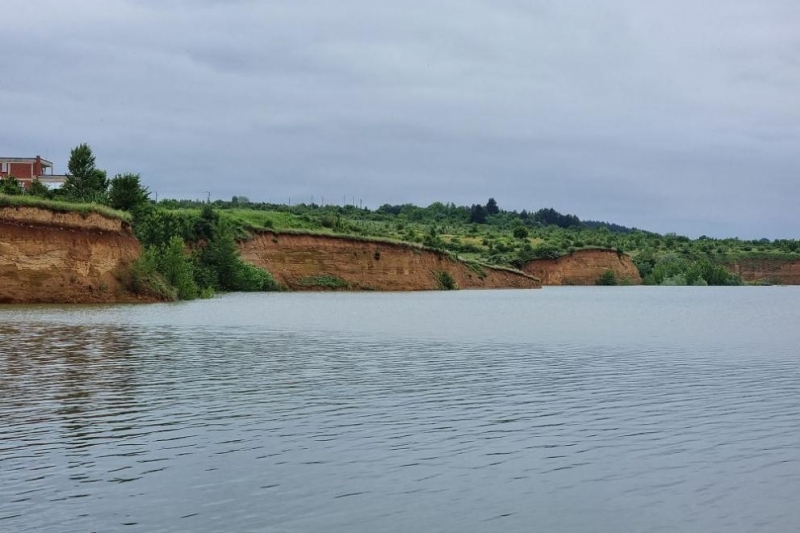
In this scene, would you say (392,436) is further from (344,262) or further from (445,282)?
(445,282)

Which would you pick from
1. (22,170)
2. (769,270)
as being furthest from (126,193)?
(769,270)

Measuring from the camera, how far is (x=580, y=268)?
4921 inches

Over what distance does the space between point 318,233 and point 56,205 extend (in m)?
37.9

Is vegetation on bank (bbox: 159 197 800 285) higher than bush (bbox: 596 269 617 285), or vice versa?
vegetation on bank (bbox: 159 197 800 285)

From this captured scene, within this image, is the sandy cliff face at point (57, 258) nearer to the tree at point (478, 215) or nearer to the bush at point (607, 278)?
the bush at point (607, 278)

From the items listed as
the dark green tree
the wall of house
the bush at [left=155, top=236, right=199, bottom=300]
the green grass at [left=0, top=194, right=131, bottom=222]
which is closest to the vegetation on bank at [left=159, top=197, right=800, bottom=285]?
the dark green tree

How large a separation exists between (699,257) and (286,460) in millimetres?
138109

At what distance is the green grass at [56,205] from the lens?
48.2 m

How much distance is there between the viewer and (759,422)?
15133mm

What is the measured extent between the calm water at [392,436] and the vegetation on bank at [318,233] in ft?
107

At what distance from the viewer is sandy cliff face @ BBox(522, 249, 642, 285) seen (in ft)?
401

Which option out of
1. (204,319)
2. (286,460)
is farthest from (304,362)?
(204,319)

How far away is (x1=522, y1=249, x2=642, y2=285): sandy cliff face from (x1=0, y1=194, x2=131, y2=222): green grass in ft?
247

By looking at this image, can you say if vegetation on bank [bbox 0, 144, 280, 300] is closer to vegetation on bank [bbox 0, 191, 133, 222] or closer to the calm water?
vegetation on bank [bbox 0, 191, 133, 222]
